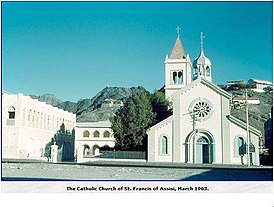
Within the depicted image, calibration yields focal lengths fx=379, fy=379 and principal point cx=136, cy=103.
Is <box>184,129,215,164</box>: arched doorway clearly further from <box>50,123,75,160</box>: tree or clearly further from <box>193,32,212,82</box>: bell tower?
<box>50,123,75,160</box>: tree

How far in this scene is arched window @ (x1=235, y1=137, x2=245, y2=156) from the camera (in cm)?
2111

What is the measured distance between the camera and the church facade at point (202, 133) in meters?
21.2

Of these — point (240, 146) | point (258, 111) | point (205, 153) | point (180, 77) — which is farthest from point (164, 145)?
point (258, 111)

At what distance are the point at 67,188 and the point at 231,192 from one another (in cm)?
447

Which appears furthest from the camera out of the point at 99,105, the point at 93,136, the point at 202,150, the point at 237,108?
the point at 99,105

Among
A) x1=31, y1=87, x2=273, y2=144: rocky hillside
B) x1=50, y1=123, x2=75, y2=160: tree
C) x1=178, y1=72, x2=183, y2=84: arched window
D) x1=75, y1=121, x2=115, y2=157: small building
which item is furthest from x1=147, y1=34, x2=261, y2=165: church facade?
x1=75, y1=121, x2=115, y2=157: small building

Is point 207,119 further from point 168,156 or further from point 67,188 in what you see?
point 67,188

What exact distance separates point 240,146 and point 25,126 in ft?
47.9

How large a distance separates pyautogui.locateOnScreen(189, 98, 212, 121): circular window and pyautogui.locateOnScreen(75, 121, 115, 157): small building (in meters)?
17.6

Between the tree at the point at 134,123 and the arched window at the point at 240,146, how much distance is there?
19.4 feet

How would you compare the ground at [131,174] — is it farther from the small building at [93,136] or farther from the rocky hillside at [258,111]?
the small building at [93,136]

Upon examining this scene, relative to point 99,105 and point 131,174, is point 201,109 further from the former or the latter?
point 99,105

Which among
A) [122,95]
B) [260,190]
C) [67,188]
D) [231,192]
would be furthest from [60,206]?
[122,95]

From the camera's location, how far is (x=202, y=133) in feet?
72.1
